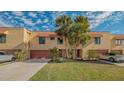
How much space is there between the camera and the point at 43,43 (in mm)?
23953

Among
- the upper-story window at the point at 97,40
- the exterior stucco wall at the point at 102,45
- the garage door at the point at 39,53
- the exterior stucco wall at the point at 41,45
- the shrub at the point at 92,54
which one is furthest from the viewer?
the exterior stucco wall at the point at 41,45

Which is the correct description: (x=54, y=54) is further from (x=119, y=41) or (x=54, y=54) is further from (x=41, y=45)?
(x=119, y=41)

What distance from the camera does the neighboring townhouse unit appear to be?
68.7 feet

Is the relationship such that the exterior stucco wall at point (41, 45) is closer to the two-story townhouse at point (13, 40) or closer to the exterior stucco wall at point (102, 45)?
the two-story townhouse at point (13, 40)

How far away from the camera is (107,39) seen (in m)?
22.7

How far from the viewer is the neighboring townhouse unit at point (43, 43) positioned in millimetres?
20938

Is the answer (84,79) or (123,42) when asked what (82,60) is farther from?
(84,79)

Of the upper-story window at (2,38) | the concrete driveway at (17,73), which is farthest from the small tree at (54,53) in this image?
the upper-story window at (2,38)

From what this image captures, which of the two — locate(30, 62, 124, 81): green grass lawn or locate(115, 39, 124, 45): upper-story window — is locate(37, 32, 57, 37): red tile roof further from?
locate(30, 62, 124, 81): green grass lawn
